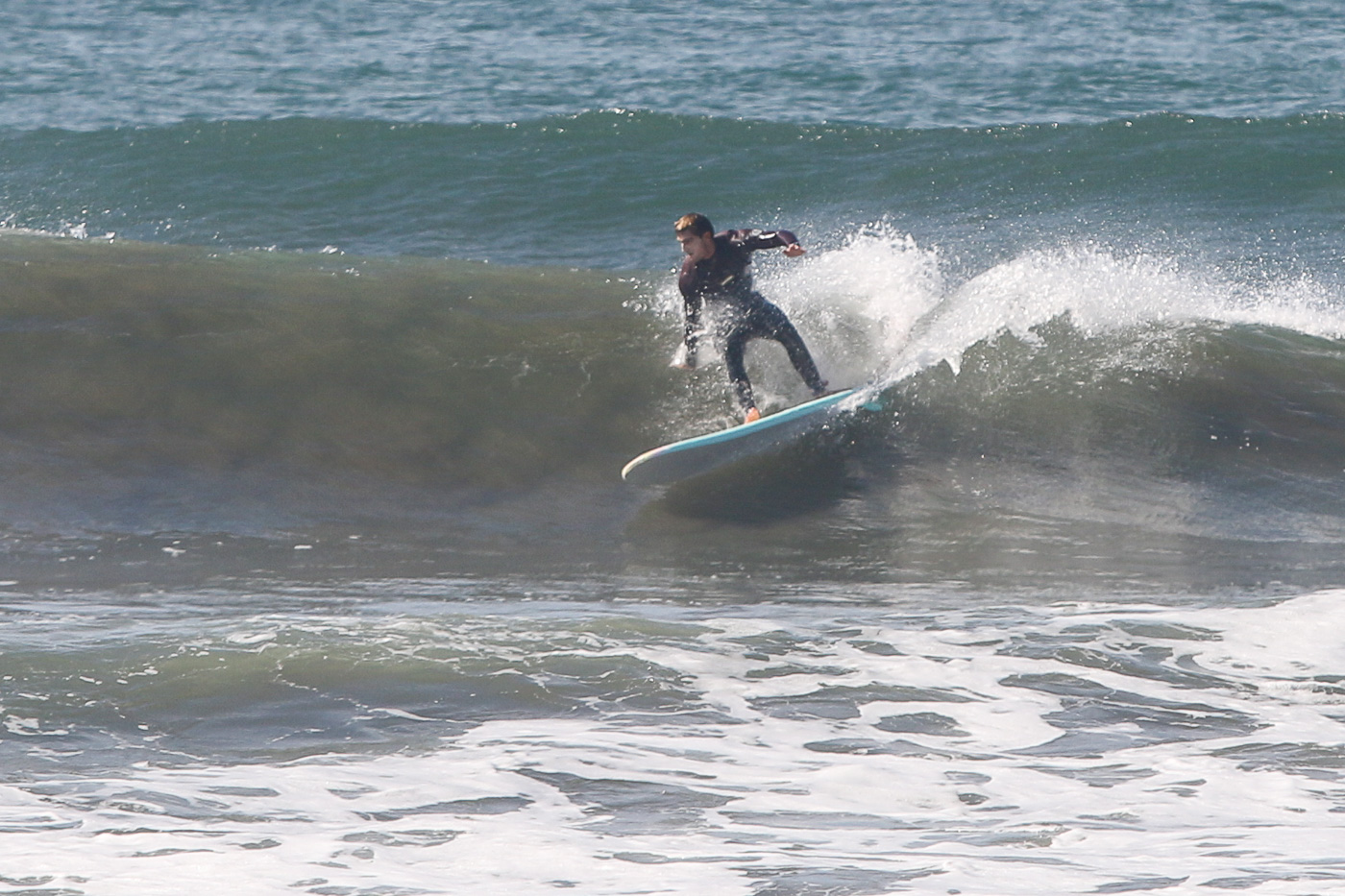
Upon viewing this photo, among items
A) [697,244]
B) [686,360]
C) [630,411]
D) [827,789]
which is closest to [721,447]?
[686,360]

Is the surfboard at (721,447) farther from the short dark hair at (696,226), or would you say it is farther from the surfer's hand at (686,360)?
the short dark hair at (696,226)

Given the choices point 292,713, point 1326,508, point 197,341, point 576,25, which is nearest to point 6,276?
point 197,341

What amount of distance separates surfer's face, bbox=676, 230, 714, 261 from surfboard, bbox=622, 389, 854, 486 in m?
1.24

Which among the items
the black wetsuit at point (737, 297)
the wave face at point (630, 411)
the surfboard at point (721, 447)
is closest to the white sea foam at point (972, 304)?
the wave face at point (630, 411)

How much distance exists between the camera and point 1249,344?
36.7 ft

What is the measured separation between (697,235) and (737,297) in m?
0.53

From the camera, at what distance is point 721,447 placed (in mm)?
8961

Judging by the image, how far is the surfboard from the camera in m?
8.78

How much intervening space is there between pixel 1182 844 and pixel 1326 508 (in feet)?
15.8

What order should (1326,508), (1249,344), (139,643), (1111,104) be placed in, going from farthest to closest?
1. (1111,104)
2. (1249,344)
3. (1326,508)
4. (139,643)

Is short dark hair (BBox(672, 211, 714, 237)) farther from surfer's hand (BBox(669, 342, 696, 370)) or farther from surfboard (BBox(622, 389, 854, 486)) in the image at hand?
surfboard (BBox(622, 389, 854, 486))

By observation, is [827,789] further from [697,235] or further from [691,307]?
[691,307]

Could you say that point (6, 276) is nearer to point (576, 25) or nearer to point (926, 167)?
point (926, 167)

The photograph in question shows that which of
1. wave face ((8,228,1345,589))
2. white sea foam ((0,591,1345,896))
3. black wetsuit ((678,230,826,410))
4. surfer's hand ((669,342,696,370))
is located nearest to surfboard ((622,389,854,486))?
wave face ((8,228,1345,589))
